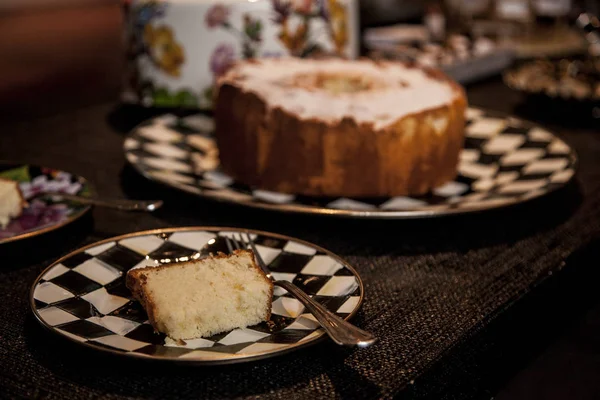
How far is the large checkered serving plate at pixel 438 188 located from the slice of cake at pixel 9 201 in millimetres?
168

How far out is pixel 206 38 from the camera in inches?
45.7

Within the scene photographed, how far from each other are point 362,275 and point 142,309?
235 mm

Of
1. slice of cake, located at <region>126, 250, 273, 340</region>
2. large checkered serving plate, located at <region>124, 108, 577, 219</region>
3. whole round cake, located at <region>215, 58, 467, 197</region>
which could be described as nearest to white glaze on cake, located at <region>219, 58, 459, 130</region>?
whole round cake, located at <region>215, 58, 467, 197</region>

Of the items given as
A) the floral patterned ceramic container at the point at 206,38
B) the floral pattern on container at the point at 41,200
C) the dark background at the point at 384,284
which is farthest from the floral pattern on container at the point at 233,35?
the floral pattern on container at the point at 41,200

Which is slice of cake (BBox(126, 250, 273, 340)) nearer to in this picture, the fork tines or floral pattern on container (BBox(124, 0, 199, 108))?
the fork tines

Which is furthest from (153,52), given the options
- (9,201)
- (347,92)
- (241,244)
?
(241,244)

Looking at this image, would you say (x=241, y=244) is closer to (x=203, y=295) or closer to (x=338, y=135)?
(x=203, y=295)

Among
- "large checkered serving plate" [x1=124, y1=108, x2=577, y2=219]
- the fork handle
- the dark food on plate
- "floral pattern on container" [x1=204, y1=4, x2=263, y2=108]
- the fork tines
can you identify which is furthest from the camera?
the dark food on plate

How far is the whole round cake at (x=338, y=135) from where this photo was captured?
0.94m

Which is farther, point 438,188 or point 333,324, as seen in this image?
point 438,188

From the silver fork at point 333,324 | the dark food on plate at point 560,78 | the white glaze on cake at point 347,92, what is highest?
the white glaze on cake at point 347,92

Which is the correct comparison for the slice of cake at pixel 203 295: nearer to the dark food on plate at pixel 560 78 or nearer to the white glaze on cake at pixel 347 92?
the white glaze on cake at pixel 347 92

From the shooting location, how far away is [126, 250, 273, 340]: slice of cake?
0.53m

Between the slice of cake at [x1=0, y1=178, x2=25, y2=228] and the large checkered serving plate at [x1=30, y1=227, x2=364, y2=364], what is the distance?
6.8 inches
